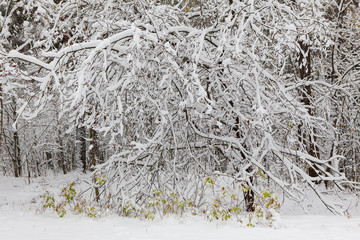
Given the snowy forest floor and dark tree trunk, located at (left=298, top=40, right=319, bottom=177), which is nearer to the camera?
the snowy forest floor

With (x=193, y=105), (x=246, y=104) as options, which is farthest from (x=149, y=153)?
(x=246, y=104)

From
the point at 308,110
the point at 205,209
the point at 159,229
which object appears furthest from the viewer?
the point at 308,110

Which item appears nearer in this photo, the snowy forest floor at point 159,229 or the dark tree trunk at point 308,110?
the snowy forest floor at point 159,229

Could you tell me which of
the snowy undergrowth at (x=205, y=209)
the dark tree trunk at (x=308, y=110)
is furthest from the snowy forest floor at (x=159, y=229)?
the dark tree trunk at (x=308, y=110)

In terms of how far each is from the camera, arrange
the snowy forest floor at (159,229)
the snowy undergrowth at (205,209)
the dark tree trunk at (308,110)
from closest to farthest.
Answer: the snowy forest floor at (159,229) < the snowy undergrowth at (205,209) < the dark tree trunk at (308,110)

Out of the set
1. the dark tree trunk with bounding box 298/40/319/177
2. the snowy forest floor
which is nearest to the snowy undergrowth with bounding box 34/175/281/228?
the snowy forest floor

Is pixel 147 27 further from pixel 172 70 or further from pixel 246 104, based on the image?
pixel 246 104

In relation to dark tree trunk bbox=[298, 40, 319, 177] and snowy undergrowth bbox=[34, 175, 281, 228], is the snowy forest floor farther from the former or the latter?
dark tree trunk bbox=[298, 40, 319, 177]

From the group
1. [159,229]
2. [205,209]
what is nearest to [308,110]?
[205,209]

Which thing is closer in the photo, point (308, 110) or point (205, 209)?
point (205, 209)

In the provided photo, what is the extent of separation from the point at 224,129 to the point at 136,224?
3.25 m

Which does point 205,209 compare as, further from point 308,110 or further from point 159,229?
point 308,110

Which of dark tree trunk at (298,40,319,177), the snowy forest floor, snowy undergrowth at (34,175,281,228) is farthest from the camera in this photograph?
dark tree trunk at (298,40,319,177)

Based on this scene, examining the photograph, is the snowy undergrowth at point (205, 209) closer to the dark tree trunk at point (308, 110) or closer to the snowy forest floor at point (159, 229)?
the snowy forest floor at point (159, 229)
